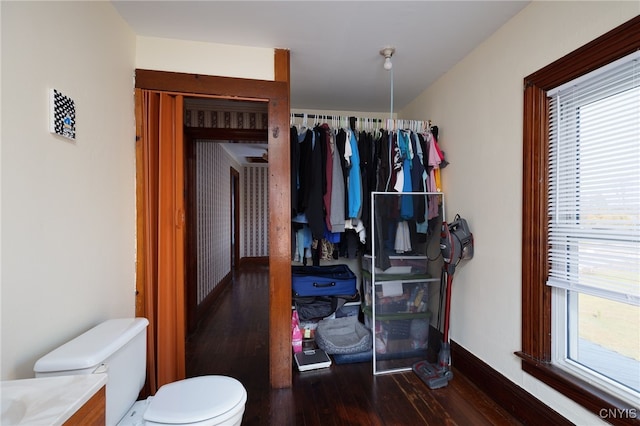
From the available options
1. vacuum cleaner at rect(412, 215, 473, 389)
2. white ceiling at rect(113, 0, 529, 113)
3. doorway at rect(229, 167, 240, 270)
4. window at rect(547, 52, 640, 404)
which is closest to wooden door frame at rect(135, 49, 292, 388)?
white ceiling at rect(113, 0, 529, 113)

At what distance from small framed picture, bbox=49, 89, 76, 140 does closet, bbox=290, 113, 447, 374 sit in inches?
51.7

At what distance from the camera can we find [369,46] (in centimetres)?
203

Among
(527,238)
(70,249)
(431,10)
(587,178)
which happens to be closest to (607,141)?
(587,178)

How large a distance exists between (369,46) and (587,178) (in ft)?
4.98

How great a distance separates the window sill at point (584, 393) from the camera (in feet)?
3.93

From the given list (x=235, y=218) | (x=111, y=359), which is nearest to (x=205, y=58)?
(x=111, y=359)

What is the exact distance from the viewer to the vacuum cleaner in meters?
2.06

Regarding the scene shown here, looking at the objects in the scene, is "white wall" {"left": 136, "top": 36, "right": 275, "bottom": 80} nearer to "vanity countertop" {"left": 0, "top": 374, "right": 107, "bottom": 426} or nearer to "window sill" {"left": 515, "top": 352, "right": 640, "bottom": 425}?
"vanity countertop" {"left": 0, "top": 374, "right": 107, "bottom": 426}

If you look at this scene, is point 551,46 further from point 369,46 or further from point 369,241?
point 369,241

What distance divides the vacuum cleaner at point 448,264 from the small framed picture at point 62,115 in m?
2.23

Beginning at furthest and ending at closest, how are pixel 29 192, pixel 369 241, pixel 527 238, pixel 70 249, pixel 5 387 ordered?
pixel 369 241 < pixel 527 238 < pixel 70 249 < pixel 29 192 < pixel 5 387

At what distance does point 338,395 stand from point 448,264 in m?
1.20

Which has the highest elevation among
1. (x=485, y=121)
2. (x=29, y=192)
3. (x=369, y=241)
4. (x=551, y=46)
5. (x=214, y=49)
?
(x=214, y=49)

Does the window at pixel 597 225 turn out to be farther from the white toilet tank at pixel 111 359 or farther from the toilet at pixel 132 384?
the white toilet tank at pixel 111 359
